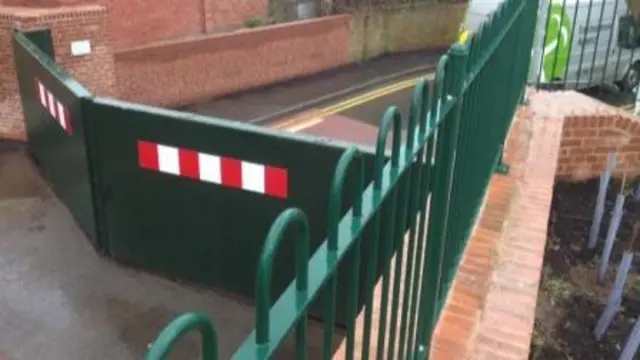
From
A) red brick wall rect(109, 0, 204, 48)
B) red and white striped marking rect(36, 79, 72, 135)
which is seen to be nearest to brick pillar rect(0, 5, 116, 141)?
red and white striped marking rect(36, 79, 72, 135)

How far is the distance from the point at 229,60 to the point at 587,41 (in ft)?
21.2

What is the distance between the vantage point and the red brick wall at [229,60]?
11.5m

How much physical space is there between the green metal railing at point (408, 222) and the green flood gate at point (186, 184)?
0.82 meters

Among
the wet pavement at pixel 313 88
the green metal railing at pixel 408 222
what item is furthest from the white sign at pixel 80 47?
the green metal railing at pixel 408 222

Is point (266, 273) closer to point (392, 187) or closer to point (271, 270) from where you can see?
point (271, 270)

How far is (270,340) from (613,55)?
1273cm

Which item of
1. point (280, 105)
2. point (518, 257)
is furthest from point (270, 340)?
point (280, 105)

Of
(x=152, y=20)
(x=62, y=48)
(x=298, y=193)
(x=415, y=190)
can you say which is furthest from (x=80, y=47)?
(x=415, y=190)

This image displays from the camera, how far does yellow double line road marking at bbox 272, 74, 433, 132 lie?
1162 centimetres

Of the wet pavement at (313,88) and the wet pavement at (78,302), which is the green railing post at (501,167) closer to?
the wet pavement at (78,302)

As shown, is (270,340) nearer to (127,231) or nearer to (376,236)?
(376,236)

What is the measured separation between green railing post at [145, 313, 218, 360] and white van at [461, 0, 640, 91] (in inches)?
326

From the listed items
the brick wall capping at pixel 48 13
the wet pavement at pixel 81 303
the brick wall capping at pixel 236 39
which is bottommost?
the wet pavement at pixel 81 303

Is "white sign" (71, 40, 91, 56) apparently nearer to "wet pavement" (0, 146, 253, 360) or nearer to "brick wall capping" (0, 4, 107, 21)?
"brick wall capping" (0, 4, 107, 21)
